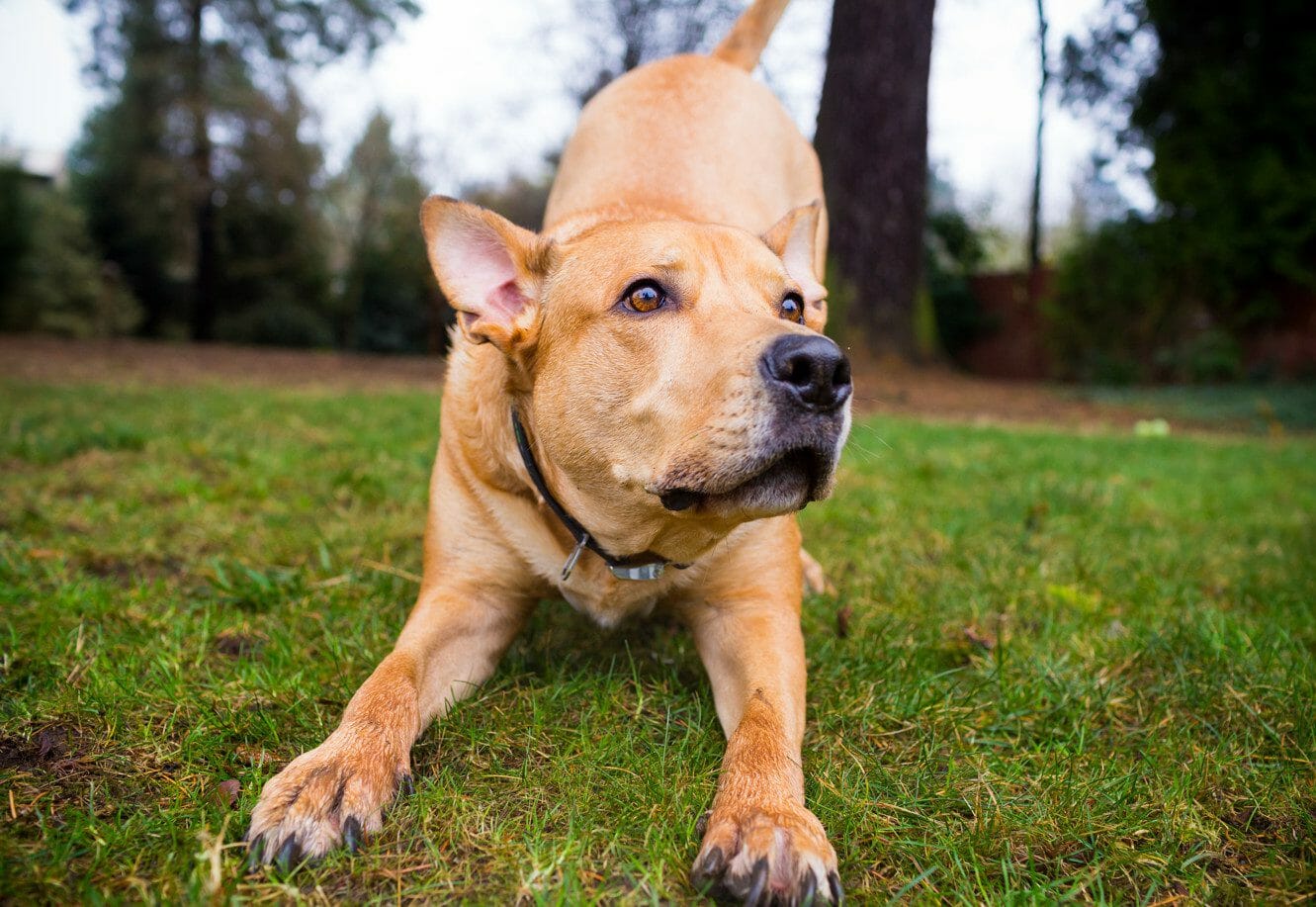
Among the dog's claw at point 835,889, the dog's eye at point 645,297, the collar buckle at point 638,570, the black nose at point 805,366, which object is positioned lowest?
the dog's claw at point 835,889

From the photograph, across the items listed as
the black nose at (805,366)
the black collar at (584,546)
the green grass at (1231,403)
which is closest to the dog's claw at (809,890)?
the black nose at (805,366)

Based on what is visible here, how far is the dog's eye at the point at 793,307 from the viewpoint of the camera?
9.49 ft

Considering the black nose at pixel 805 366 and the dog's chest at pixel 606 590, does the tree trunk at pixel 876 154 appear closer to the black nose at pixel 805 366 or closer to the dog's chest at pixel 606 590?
the dog's chest at pixel 606 590

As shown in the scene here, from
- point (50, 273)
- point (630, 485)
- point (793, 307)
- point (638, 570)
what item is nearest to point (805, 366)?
point (630, 485)

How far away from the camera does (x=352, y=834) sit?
6.33ft

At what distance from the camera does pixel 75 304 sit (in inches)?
838

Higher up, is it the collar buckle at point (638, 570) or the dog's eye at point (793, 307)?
the dog's eye at point (793, 307)

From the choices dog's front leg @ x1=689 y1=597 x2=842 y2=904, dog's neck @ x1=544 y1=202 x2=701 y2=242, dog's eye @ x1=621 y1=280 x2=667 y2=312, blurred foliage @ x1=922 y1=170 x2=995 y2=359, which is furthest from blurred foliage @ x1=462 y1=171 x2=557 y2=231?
dog's front leg @ x1=689 y1=597 x2=842 y2=904

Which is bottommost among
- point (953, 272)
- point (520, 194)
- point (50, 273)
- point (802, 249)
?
point (50, 273)

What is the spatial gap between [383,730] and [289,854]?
0.39m

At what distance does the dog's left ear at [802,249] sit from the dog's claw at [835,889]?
6.08ft

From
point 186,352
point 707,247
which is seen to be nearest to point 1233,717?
point 707,247

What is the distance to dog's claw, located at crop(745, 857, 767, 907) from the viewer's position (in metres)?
1.78

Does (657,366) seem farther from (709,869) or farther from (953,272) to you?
(953,272)
